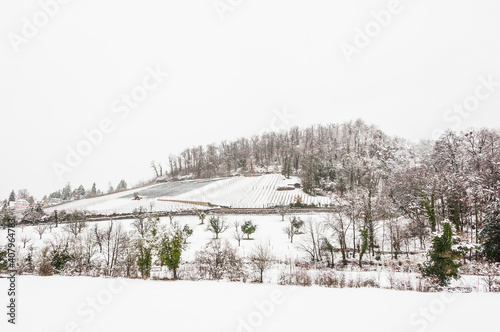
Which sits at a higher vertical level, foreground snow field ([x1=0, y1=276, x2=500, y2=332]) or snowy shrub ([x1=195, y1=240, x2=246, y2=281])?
foreground snow field ([x1=0, y1=276, x2=500, y2=332])

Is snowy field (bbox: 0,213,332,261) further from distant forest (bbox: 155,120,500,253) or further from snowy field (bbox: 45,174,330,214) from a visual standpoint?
snowy field (bbox: 45,174,330,214)

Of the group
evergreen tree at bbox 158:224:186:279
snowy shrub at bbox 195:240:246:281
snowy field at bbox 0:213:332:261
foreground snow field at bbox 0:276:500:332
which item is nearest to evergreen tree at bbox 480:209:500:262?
foreground snow field at bbox 0:276:500:332

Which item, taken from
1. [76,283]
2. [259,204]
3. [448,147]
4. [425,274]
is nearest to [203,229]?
[259,204]

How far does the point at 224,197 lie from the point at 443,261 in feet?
178

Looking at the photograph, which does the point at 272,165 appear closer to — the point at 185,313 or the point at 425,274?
the point at 425,274

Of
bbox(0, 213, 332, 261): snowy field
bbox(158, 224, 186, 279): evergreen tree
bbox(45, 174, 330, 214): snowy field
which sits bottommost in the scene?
bbox(0, 213, 332, 261): snowy field

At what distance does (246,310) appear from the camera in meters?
8.03

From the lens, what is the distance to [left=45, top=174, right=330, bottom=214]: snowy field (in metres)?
58.4

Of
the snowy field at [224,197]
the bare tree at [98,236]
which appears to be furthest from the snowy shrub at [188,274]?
the snowy field at [224,197]

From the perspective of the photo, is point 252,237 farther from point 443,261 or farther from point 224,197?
point 224,197

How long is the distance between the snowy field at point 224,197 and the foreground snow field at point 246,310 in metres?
45.2

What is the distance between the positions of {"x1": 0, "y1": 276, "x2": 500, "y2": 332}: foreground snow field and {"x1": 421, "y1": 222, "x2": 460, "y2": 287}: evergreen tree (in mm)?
5188

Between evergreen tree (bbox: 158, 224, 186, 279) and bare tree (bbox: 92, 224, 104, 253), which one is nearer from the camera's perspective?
evergreen tree (bbox: 158, 224, 186, 279)

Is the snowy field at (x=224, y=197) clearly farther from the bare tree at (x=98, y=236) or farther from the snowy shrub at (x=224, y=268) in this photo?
the snowy shrub at (x=224, y=268)
